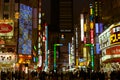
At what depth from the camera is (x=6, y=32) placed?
33.8 meters

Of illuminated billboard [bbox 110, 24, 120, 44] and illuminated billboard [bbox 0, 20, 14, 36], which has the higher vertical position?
illuminated billboard [bbox 0, 20, 14, 36]

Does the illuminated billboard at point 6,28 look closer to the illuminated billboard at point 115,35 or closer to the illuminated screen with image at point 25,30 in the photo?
the illuminated billboard at point 115,35

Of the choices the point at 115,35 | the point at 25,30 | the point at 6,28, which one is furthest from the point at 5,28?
the point at 25,30

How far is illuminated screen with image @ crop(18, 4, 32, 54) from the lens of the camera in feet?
285

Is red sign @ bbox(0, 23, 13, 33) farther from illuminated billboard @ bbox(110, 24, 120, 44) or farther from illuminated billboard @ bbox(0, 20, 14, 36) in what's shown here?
illuminated billboard @ bbox(110, 24, 120, 44)

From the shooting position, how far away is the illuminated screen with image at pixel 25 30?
86.9 meters

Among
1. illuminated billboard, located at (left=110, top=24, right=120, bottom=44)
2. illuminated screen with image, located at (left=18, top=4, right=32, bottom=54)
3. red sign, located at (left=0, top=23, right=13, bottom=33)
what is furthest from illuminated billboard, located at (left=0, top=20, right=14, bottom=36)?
illuminated screen with image, located at (left=18, top=4, right=32, bottom=54)

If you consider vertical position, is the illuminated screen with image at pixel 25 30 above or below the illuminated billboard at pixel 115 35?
above

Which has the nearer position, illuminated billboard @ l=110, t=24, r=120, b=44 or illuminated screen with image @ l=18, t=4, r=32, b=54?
illuminated billboard @ l=110, t=24, r=120, b=44

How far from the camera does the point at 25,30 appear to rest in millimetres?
90500

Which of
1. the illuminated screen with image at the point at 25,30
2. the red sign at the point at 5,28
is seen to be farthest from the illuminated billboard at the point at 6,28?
the illuminated screen with image at the point at 25,30

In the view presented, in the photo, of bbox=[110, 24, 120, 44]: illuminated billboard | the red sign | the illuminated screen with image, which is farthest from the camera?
the illuminated screen with image

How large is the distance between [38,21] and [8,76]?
7189 centimetres

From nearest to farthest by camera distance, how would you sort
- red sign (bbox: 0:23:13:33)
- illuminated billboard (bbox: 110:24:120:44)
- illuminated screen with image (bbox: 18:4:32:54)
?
illuminated billboard (bbox: 110:24:120:44)
red sign (bbox: 0:23:13:33)
illuminated screen with image (bbox: 18:4:32:54)
